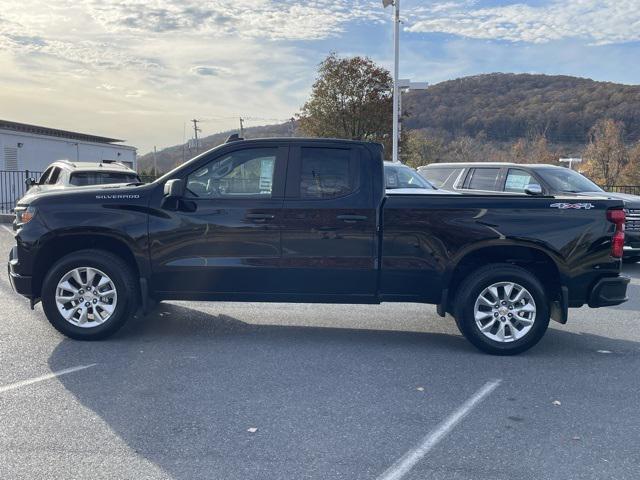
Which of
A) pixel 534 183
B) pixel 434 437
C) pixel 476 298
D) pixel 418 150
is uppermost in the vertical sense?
pixel 418 150

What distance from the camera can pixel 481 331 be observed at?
5.74 metres

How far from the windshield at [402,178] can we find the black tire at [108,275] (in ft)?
20.0

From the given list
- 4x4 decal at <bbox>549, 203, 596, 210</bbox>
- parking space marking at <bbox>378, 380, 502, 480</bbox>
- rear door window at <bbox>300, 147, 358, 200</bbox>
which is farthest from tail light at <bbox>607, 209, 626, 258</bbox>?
rear door window at <bbox>300, 147, 358, 200</bbox>

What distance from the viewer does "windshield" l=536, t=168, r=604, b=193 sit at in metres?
10.4

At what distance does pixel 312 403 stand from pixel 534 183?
7.54 m

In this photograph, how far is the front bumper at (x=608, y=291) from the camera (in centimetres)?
574

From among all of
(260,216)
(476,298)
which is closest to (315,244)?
(260,216)

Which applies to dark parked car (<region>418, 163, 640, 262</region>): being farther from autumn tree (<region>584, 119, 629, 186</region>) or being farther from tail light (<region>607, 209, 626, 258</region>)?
autumn tree (<region>584, 119, 629, 186</region>)

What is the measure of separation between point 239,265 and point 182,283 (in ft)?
2.03

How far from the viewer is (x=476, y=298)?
5762 millimetres

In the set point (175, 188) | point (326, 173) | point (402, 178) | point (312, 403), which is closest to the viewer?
point (312, 403)

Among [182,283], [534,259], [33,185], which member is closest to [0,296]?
[182,283]

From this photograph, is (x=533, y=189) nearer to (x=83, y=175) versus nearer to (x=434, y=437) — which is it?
(x=434, y=437)

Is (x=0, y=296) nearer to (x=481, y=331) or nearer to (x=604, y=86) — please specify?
(x=481, y=331)
